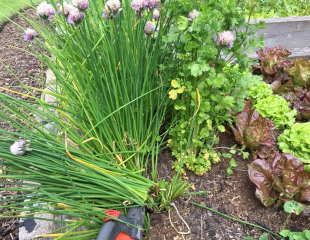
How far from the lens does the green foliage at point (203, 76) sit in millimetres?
1508

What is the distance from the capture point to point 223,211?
5.59 feet

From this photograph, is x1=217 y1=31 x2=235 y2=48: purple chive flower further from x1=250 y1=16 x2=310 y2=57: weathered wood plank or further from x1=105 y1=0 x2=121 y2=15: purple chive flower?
x1=250 y1=16 x2=310 y2=57: weathered wood plank

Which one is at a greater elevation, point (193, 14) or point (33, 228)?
point (193, 14)

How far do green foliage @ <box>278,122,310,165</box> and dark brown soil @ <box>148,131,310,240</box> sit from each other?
29cm

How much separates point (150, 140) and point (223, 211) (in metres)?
0.54

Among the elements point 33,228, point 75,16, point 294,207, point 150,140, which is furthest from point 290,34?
point 33,228

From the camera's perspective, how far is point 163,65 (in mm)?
1795

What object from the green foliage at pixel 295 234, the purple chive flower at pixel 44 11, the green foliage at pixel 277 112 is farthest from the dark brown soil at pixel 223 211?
the purple chive flower at pixel 44 11

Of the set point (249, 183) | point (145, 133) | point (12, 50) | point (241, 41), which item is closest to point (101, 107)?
point (145, 133)

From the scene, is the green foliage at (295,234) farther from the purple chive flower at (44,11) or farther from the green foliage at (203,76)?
the purple chive flower at (44,11)

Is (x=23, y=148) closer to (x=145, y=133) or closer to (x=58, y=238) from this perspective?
(x=58, y=238)

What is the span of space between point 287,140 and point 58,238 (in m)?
1.35

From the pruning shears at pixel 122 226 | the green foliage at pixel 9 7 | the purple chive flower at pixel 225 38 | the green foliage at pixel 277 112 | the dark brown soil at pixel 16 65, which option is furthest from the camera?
the green foliage at pixel 9 7

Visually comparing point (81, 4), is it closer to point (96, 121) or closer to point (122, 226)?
point (96, 121)
